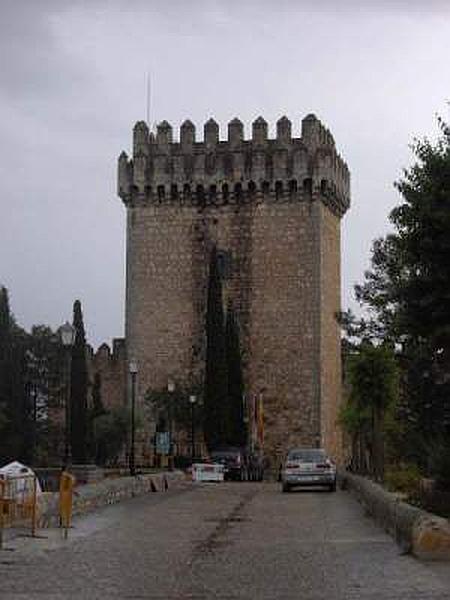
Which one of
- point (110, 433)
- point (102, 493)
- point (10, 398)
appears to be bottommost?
point (102, 493)

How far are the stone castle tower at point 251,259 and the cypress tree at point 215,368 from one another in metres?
1.20

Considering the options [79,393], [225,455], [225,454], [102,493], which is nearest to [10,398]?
[79,393]

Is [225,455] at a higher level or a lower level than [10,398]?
lower

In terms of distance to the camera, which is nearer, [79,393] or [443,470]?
[443,470]

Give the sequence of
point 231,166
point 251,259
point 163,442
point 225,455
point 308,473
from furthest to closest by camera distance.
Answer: point 231,166 < point 251,259 < point 163,442 < point 225,455 < point 308,473

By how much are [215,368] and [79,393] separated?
6.06 meters

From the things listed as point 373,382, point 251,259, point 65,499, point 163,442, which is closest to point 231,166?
point 251,259

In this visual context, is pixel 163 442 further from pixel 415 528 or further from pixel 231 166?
pixel 415 528

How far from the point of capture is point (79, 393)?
5306 cm

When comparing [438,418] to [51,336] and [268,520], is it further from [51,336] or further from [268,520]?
[51,336]

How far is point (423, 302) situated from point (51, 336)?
49314 mm

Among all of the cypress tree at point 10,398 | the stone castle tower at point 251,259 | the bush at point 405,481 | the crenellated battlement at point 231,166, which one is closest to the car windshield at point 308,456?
the bush at point 405,481

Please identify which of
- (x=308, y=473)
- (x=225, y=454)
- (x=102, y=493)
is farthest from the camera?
(x=225, y=454)

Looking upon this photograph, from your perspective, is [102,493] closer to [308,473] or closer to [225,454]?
[308,473]
